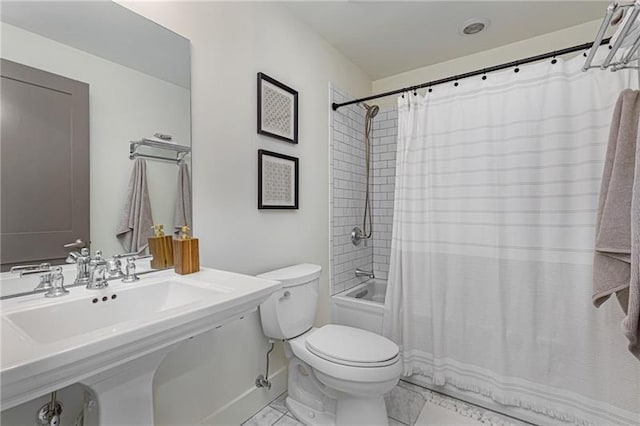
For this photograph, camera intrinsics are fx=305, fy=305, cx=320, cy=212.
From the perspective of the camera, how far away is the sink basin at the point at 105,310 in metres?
0.84

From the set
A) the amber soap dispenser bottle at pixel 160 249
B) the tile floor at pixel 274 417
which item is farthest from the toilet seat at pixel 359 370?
the amber soap dispenser bottle at pixel 160 249

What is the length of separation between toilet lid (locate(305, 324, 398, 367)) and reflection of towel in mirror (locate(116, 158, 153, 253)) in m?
0.94

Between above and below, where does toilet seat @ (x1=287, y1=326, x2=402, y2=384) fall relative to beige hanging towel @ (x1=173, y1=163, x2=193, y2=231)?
below

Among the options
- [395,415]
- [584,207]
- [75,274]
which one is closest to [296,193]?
[75,274]

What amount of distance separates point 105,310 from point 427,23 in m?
2.43

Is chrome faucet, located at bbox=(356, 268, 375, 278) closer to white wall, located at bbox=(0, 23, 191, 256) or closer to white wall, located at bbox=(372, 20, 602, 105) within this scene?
white wall, located at bbox=(372, 20, 602, 105)

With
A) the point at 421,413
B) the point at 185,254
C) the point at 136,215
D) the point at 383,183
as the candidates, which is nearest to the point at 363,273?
the point at 383,183

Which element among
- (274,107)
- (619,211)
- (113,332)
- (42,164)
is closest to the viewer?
(113,332)

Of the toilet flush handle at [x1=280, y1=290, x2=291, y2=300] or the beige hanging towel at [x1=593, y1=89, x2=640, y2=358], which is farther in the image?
the toilet flush handle at [x1=280, y1=290, x2=291, y2=300]

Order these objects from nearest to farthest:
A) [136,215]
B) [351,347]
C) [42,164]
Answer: [42,164], [136,215], [351,347]

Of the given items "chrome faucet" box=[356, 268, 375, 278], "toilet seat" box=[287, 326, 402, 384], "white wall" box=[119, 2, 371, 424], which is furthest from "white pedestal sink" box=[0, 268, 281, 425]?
"chrome faucet" box=[356, 268, 375, 278]

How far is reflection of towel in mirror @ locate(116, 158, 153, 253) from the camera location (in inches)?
47.9

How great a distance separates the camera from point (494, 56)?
245 centimetres

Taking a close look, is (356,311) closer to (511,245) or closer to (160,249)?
(511,245)
